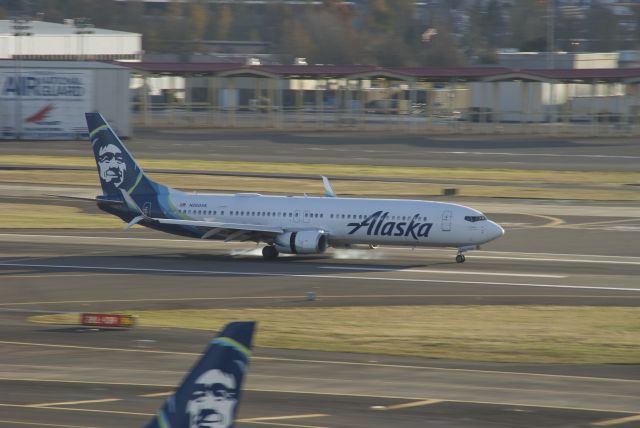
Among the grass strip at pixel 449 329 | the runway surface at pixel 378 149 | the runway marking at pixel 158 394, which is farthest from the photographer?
the runway surface at pixel 378 149

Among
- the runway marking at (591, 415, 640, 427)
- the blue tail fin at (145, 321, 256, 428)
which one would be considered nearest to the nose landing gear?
the runway marking at (591, 415, 640, 427)

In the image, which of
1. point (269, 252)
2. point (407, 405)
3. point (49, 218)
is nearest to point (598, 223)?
point (269, 252)

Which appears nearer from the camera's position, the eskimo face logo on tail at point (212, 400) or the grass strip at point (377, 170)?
the eskimo face logo on tail at point (212, 400)

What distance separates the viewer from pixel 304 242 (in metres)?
55.1

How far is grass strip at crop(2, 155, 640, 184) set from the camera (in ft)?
308

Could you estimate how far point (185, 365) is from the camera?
32.4 metres

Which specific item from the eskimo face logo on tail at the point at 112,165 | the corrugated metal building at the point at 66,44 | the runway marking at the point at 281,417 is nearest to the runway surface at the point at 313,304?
the runway marking at the point at 281,417

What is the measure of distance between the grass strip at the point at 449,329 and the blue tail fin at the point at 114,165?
56.7 ft

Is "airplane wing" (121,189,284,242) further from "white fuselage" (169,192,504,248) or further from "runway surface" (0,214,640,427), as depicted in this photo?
"runway surface" (0,214,640,427)

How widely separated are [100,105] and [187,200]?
6843cm

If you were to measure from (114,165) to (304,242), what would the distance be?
38.0 feet

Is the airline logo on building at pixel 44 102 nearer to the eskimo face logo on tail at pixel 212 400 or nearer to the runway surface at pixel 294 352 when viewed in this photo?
the runway surface at pixel 294 352

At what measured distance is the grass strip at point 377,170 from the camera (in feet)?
308

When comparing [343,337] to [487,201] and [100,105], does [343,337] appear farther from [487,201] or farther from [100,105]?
[100,105]
